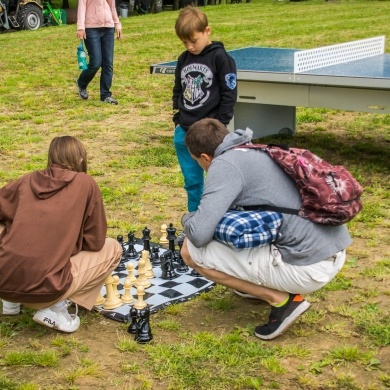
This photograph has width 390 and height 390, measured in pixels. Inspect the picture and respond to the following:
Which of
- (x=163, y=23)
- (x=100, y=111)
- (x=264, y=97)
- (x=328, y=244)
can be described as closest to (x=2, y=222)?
(x=328, y=244)

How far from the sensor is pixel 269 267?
13.1 ft

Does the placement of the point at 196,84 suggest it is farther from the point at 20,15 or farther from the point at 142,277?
the point at 20,15

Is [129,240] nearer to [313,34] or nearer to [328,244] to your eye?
[328,244]

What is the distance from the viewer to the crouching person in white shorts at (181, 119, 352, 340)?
391 cm

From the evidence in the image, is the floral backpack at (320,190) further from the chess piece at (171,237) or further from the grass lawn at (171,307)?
the chess piece at (171,237)

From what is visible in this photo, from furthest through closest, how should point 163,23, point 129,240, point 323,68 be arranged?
1. point 163,23
2. point 323,68
3. point 129,240

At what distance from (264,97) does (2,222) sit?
4.11m

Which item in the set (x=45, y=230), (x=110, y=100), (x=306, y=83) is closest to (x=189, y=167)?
(x=45, y=230)

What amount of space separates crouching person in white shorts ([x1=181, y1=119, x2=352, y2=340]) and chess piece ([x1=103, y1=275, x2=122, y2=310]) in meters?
0.64

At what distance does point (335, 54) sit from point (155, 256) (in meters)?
4.26

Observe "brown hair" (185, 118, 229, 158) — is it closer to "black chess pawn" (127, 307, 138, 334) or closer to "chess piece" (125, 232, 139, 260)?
"black chess pawn" (127, 307, 138, 334)

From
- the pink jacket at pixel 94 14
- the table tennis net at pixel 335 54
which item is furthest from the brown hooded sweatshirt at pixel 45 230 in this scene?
the pink jacket at pixel 94 14

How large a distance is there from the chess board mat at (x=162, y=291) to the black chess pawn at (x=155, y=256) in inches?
2.7

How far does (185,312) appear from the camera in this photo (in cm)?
451
